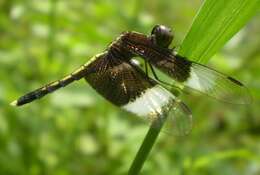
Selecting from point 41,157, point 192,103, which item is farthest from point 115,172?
point 192,103

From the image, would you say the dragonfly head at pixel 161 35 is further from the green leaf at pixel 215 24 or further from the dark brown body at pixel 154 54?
the green leaf at pixel 215 24

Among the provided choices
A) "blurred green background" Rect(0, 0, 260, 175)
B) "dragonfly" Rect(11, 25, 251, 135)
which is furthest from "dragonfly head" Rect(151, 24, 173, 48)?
"blurred green background" Rect(0, 0, 260, 175)

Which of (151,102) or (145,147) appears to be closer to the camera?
(145,147)

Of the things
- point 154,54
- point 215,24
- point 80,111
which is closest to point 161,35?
point 154,54

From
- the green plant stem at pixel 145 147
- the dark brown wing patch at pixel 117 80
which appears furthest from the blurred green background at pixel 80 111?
the green plant stem at pixel 145 147

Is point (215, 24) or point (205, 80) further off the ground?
point (215, 24)

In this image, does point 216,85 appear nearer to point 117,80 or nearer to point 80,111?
point 117,80
